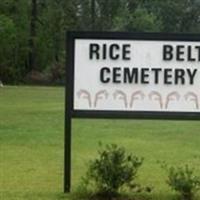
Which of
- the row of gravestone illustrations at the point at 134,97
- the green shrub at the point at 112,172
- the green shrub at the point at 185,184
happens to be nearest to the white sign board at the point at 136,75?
the row of gravestone illustrations at the point at 134,97

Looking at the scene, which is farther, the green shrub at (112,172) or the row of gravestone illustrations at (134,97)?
the row of gravestone illustrations at (134,97)

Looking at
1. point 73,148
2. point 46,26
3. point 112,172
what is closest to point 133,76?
point 112,172

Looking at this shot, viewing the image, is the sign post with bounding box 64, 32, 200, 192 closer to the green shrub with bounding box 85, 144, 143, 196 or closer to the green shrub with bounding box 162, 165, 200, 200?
the green shrub with bounding box 85, 144, 143, 196

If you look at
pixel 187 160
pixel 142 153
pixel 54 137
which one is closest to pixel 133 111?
pixel 187 160

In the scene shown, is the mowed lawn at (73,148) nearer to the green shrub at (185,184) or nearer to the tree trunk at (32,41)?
the green shrub at (185,184)

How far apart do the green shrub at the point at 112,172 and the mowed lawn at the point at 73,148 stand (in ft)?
Result: 1.71

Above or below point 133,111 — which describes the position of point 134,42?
above

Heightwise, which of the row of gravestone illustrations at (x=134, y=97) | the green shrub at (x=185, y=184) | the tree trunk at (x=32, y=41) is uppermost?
the tree trunk at (x=32, y=41)

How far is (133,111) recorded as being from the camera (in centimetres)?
866

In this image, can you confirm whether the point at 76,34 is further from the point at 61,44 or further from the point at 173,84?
the point at 61,44

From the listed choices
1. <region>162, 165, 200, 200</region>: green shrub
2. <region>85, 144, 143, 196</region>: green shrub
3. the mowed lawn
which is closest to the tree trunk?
the mowed lawn

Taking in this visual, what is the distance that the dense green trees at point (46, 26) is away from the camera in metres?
72.7

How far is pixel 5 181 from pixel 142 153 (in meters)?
4.77

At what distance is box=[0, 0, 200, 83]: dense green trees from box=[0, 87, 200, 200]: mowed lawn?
154 feet
